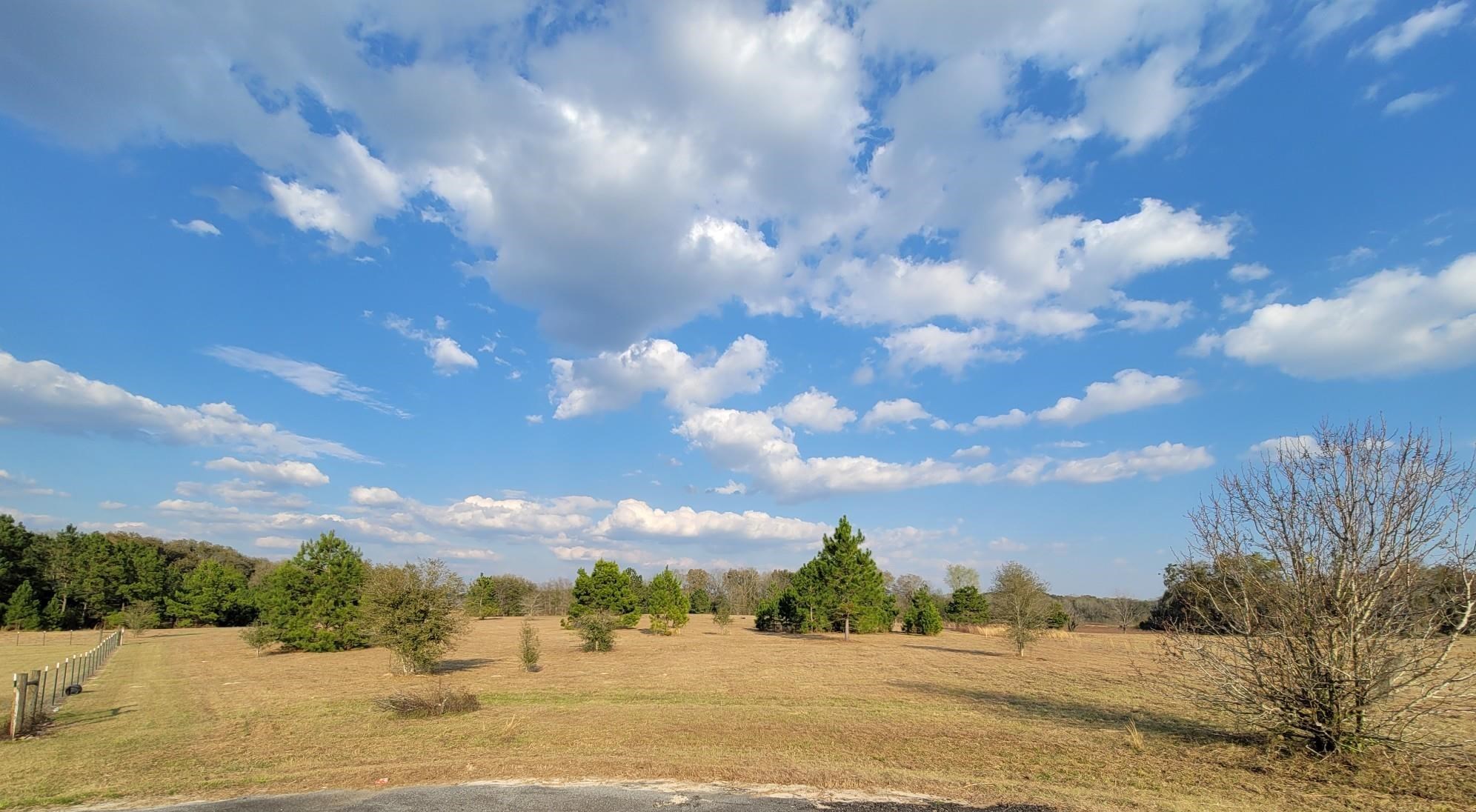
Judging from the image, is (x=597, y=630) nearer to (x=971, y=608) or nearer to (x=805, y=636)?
(x=805, y=636)

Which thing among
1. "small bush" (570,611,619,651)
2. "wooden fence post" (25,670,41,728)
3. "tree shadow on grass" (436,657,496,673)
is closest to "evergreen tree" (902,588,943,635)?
"small bush" (570,611,619,651)

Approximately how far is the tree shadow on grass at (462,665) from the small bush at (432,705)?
1077 centimetres

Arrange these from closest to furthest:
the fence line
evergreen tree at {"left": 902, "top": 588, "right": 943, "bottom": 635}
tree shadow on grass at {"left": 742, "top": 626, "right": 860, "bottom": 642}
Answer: the fence line < tree shadow on grass at {"left": 742, "top": 626, "right": 860, "bottom": 642} < evergreen tree at {"left": 902, "top": 588, "right": 943, "bottom": 635}

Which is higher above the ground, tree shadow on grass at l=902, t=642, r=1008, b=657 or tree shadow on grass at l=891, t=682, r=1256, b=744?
tree shadow on grass at l=891, t=682, r=1256, b=744

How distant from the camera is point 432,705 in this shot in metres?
15.2

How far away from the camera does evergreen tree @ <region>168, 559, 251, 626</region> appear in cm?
6444

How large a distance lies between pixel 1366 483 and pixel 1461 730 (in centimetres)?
655

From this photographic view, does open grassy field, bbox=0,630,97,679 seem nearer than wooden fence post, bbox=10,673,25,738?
No

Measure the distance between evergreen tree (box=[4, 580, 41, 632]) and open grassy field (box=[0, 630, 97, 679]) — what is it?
1.59 m

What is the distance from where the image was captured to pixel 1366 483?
1009 centimetres

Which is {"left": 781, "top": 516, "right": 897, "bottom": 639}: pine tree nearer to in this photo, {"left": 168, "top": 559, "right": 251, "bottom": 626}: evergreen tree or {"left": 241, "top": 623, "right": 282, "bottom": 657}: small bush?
{"left": 241, "top": 623, "right": 282, "bottom": 657}: small bush

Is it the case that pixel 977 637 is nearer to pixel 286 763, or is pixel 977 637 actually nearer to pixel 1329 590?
pixel 1329 590

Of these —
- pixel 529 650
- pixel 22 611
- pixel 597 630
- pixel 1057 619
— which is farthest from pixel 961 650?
pixel 22 611

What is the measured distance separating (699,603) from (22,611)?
71313 mm
